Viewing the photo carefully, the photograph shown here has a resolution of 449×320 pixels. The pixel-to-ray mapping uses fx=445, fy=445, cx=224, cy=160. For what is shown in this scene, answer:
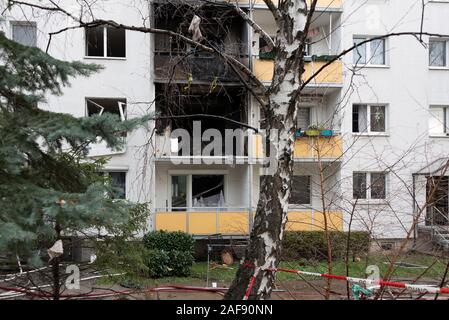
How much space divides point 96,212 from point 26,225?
18.4 inches

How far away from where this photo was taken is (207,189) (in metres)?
17.2

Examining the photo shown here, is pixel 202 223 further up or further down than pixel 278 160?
further down

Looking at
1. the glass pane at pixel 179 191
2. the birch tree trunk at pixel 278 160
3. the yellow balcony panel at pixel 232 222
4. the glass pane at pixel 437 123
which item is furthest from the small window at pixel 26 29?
the glass pane at pixel 437 123

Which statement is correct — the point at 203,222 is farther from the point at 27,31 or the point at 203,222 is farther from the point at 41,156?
the point at 41,156

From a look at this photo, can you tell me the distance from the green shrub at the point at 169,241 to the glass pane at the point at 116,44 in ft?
23.2

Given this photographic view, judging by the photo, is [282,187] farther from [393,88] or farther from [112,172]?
[393,88]

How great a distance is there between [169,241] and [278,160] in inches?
390

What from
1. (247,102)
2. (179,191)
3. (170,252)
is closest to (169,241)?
(170,252)

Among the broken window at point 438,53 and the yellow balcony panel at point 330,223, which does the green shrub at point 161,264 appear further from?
the broken window at point 438,53

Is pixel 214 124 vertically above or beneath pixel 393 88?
beneath

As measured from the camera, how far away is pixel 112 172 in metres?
16.0

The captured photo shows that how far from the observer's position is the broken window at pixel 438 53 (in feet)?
60.3
